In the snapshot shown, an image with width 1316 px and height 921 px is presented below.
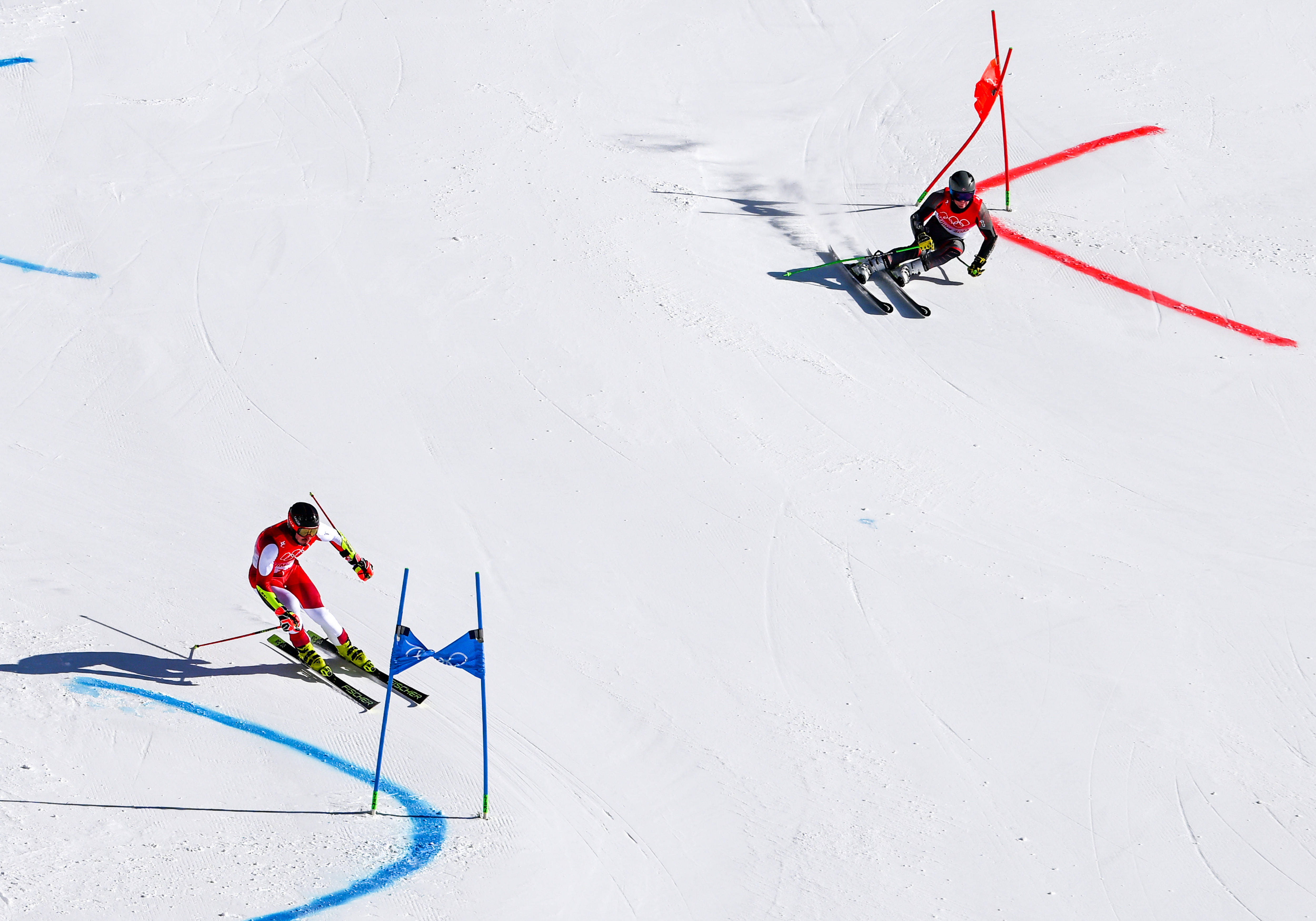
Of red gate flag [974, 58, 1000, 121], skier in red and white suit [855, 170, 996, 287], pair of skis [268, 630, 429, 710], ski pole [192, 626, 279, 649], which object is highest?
red gate flag [974, 58, 1000, 121]

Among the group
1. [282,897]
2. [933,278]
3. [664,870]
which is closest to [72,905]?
[282,897]

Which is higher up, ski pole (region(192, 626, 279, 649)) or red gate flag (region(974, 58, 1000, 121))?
red gate flag (region(974, 58, 1000, 121))

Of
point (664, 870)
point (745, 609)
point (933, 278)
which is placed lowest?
point (664, 870)

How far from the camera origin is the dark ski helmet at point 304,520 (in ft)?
23.6

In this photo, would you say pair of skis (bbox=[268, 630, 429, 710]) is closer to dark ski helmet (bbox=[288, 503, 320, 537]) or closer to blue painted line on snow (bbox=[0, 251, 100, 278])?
dark ski helmet (bbox=[288, 503, 320, 537])

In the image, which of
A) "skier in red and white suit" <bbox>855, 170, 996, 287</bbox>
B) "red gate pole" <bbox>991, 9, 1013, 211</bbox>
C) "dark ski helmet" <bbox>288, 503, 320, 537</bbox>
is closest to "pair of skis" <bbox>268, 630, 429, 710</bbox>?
"dark ski helmet" <bbox>288, 503, 320, 537</bbox>

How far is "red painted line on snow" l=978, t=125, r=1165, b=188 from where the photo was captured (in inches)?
482

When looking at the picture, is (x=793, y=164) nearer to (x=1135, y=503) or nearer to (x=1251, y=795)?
(x=1135, y=503)

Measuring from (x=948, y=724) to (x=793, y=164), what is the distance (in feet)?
23.2

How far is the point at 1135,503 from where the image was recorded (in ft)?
29.9

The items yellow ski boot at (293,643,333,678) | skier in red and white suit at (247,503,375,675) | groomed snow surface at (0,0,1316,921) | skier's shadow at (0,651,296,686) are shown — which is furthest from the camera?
yellow ski boot at (293,643,333,678)

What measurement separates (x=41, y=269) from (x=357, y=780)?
6.69 metres

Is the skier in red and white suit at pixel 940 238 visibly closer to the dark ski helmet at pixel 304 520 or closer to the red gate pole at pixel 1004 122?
the red gate pole at pixel 1004 122

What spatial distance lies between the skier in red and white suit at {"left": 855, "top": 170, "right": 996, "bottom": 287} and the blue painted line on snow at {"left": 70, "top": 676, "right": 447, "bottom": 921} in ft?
21.8
